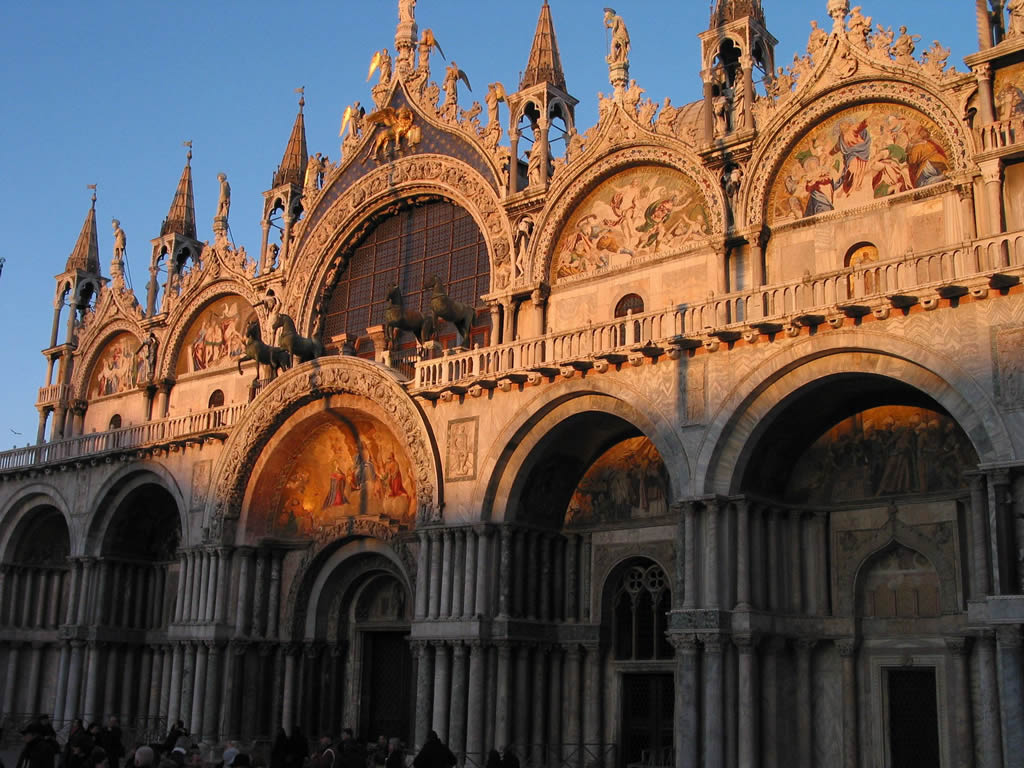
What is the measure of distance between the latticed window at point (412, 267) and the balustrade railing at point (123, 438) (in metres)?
3.78

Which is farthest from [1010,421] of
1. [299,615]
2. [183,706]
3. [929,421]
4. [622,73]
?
[183,706]

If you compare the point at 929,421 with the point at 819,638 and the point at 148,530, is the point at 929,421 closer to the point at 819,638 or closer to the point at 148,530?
the point at 819,638

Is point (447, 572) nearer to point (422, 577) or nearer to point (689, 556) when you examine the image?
point (422, 577)

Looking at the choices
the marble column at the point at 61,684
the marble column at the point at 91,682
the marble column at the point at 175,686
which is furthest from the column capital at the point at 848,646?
the marble column at the point at 61,684

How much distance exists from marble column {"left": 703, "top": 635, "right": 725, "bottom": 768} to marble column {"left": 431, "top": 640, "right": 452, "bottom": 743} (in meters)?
5.73

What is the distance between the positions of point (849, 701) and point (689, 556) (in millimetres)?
3569

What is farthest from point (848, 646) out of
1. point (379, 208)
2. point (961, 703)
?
point (379, 208)

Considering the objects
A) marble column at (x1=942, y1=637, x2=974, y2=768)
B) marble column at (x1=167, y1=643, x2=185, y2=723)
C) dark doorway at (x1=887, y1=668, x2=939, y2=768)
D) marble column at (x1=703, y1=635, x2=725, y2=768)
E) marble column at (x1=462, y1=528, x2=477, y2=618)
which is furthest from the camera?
marble column at (x1=167, y1=643, x2=185, y2=723)

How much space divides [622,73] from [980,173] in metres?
8.52

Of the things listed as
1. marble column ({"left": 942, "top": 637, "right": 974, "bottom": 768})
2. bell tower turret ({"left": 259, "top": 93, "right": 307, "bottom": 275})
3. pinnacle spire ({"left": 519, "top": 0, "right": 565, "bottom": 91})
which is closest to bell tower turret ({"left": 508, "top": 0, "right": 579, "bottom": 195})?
pinnacle spire ({"left": 519, "top": 0, "right": 565, "bottom": 91})

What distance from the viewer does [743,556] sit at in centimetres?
1944

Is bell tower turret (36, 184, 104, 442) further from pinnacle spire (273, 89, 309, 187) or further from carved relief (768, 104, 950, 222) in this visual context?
carved relief (768, 104, 950, 222)

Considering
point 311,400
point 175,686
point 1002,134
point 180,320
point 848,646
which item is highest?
point 180,320

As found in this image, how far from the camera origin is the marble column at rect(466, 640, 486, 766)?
867 inches
